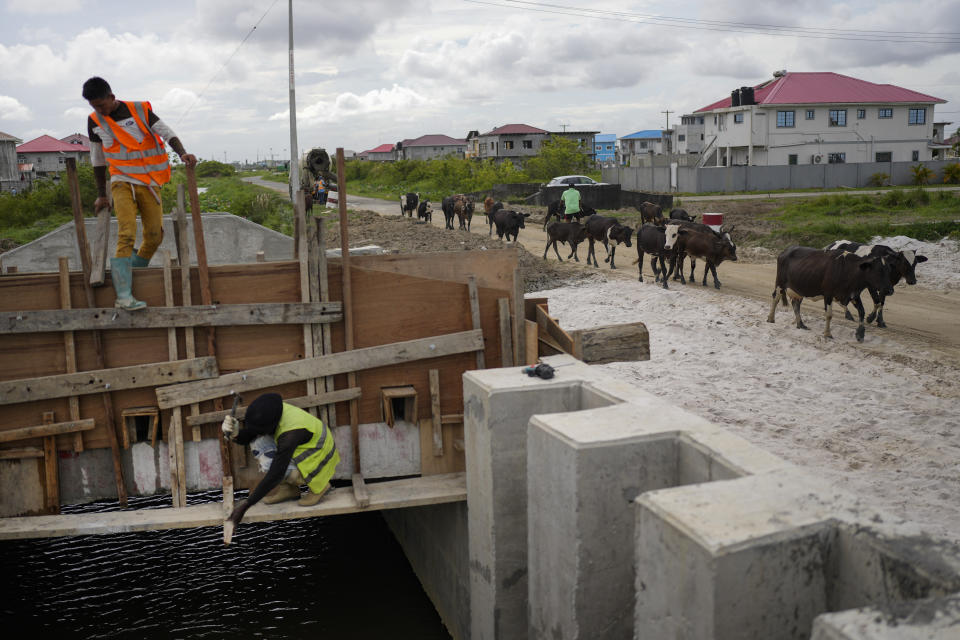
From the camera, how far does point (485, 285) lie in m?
7.46

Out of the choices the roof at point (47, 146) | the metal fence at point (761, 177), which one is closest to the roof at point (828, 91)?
the metal fence at point (761, 177)

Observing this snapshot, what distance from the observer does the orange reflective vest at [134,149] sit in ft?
23.1

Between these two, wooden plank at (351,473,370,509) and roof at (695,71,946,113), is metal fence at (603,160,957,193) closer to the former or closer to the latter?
roof at (695,71,946,113)

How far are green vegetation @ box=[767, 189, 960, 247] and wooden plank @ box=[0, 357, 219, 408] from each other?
71.7ft

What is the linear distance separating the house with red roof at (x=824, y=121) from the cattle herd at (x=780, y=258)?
96.4 feet

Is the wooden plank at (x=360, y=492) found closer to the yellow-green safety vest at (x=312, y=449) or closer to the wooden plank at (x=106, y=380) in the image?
the yellow-green safety vest at (x=312, y=449)

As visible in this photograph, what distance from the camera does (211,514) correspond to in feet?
21.4

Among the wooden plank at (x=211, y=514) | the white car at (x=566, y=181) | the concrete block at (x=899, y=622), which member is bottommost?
the wooden plank at (x=211, y=514)

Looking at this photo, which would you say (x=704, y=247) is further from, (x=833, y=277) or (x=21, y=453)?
(x=21, y=453)

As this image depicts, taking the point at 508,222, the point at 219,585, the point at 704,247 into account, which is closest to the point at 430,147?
the point at 508,222

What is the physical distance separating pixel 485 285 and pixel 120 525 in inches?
143

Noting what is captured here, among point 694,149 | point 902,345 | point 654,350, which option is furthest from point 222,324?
point 694,149

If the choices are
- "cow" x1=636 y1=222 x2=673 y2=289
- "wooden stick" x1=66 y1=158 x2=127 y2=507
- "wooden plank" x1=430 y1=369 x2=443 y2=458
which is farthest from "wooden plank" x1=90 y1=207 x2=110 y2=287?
"cow" x1=636 y1=222 x2=673 y2=289

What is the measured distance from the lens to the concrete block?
2.91 meters
